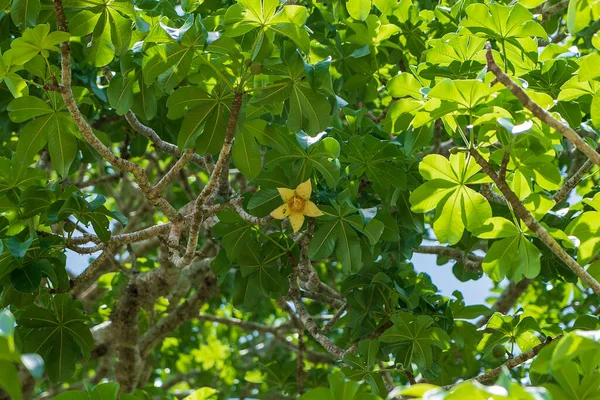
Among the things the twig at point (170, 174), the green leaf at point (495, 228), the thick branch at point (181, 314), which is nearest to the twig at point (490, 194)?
the green leaf at point (495, 228)

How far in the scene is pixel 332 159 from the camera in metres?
2.55

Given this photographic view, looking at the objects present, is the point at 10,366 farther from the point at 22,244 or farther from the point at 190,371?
the point at 190,371

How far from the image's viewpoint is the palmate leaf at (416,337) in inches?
112

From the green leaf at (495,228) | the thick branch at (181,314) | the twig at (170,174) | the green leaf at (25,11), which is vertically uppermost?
the green leaf at (25,11)

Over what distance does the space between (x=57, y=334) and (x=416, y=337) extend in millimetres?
1329

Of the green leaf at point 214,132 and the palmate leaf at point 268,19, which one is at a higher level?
the palmate leaf at point 268,19

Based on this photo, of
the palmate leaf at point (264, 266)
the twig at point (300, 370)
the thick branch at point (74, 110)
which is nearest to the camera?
the thick branch at point (74, 110)

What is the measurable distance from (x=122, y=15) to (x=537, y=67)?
1376 millimetres

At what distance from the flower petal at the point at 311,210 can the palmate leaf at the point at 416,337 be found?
513 mm

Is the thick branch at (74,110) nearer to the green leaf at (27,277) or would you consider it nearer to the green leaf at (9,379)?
the green leaf at (27,277)

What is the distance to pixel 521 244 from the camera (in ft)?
7.80

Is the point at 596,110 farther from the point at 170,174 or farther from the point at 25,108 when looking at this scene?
the point at 25,108

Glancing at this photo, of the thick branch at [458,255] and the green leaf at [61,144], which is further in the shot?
the thick branch at [458,255]

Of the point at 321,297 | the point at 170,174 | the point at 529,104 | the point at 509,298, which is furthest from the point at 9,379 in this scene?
the point at 509,298
